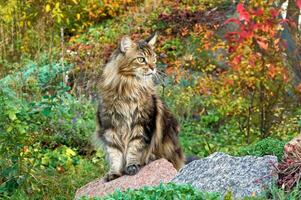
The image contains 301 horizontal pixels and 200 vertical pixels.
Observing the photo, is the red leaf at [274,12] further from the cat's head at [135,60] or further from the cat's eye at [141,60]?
the cat's eye at [141,60]

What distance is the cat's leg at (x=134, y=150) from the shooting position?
7.38 meters

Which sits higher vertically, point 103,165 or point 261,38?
point 261,38

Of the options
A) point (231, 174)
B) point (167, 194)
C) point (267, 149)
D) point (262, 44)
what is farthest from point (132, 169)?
point (262, 44)

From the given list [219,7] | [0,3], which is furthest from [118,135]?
[219,7]

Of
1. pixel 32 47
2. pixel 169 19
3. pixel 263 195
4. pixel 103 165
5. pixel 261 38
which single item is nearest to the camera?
pixel 263 195

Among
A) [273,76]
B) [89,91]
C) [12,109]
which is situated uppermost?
[12,109]

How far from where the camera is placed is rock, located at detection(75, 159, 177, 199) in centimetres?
696

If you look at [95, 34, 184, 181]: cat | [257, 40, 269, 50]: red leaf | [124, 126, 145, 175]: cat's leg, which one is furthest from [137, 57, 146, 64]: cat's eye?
[257, 40, 269, 50]: red leaf

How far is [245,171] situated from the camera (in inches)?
226

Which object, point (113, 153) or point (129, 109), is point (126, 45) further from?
point (113, 153)

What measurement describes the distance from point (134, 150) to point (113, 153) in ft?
0.73

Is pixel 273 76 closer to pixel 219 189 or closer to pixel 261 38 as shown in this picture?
pixel 261 38

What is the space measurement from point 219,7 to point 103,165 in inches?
310

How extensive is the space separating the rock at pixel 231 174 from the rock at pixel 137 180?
2.64 ft
